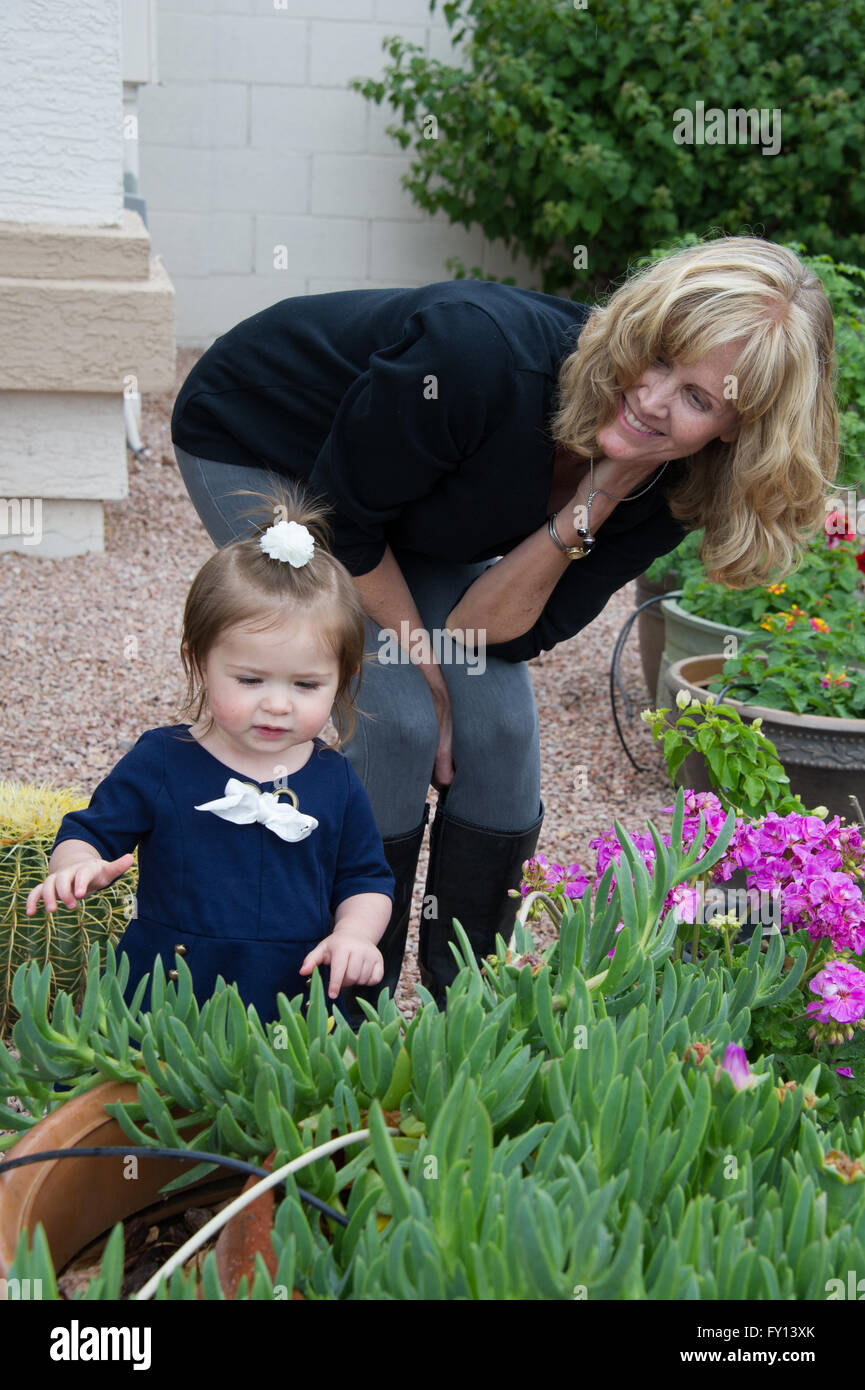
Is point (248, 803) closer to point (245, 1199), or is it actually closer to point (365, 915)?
point (365, 915)

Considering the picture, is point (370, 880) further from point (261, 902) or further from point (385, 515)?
point (385, 515)

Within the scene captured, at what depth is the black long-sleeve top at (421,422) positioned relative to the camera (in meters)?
1.77

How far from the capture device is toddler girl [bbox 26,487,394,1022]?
146 cm

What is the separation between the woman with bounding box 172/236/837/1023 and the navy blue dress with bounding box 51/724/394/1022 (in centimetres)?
47

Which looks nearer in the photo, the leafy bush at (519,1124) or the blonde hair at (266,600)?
the leafy bush at (519,1124)

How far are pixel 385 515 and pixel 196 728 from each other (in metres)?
0.49

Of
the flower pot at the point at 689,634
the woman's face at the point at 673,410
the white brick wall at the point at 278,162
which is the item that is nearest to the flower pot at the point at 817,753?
the flower pot at the point at 689,634

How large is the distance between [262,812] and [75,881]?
0.79ft

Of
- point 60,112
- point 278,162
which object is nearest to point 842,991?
point 60,112

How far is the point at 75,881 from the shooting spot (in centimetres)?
133

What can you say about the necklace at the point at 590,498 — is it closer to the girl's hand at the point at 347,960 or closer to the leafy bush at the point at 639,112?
the girl's hand at the point at 347,960

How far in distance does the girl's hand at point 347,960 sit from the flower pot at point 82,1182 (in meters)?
0.33

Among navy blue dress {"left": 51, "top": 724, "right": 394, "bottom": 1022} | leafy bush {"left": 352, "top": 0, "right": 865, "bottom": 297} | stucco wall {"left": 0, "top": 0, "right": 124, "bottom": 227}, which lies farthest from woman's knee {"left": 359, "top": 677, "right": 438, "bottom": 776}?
leafy bush {"left": 352, "top": 0, "right": 865, "bottom": 297}
